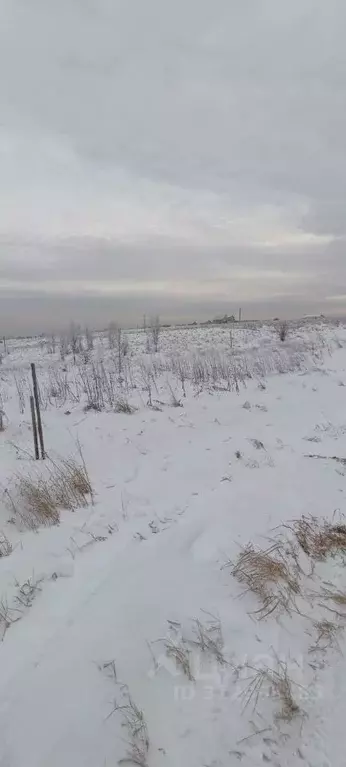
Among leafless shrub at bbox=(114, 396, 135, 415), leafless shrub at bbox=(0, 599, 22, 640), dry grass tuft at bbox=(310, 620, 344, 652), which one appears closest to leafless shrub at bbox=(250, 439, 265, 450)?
leafless shrub at bbox=(114, 396, 135, 415)

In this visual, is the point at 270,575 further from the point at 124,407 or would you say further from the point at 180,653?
the point at 124,407

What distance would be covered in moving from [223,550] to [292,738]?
150 cm

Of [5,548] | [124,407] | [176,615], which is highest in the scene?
[124,407]

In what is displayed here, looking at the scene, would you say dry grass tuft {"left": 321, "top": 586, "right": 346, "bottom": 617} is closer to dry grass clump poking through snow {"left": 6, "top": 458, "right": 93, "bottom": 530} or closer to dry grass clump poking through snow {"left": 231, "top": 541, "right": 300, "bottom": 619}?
dry grass clump poking through snow {"left": 231, "top": 541, "right": 300, "bottom": 619}

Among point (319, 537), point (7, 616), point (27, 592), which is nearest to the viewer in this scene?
point (7, 616)

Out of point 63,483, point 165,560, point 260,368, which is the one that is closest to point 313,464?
point 165,560

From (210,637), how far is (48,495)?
260 cm

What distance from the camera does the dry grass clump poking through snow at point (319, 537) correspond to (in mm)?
3207

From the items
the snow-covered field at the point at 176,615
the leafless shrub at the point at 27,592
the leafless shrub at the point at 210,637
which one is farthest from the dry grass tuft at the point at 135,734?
the leafless shrub at the point at 27,592

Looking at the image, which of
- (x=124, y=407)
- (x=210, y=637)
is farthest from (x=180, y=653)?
(x=124, y=407)

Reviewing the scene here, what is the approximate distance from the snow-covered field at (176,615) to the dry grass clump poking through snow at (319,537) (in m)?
0.03

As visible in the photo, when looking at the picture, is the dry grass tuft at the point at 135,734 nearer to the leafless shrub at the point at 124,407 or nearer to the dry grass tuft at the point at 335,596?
the dry grass tuft at the point at 335,596

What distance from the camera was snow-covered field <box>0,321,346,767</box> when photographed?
1911mm

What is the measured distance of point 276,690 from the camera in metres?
2.06
